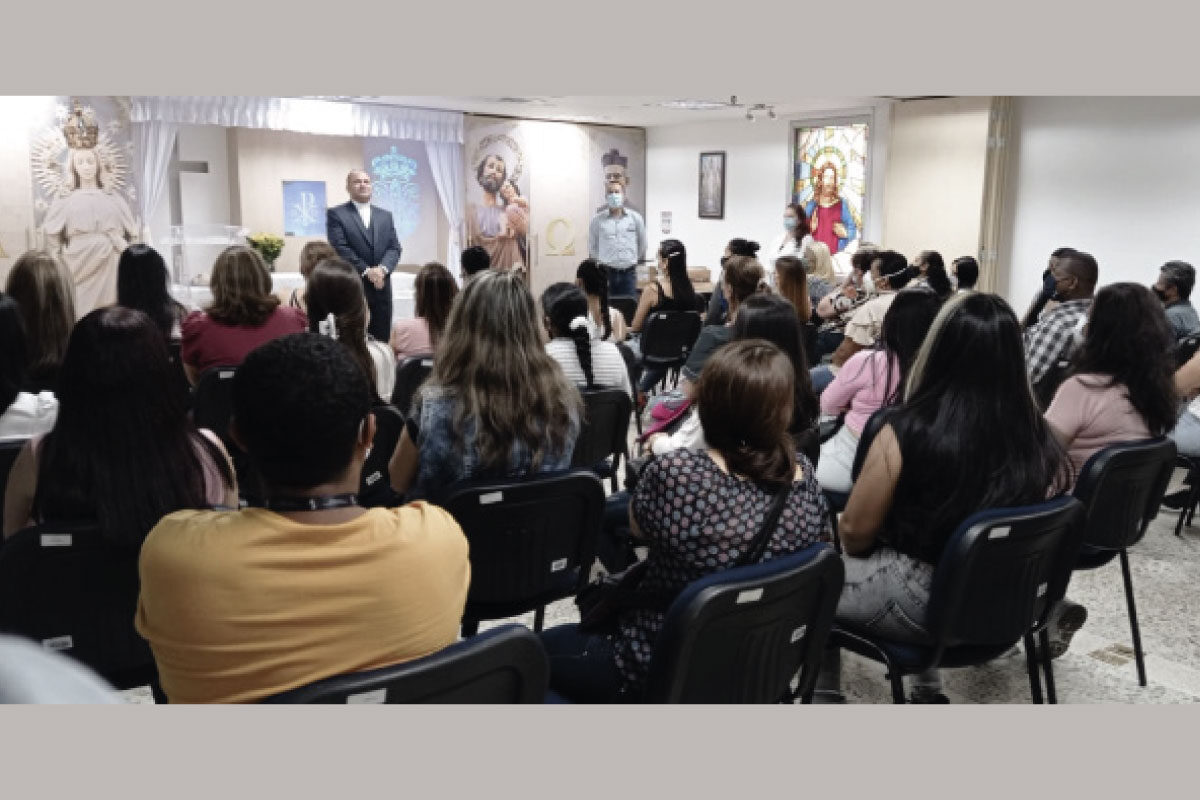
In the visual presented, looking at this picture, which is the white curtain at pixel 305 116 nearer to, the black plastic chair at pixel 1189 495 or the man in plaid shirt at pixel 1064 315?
the man in plaid shirt at pixel 1064 315

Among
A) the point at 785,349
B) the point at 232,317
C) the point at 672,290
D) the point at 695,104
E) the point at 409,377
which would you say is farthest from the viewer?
the point at 695,104

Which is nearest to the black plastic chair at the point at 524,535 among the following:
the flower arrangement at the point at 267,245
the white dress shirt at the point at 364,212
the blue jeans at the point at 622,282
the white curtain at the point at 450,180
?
the white dress shirt at the point at 364,212

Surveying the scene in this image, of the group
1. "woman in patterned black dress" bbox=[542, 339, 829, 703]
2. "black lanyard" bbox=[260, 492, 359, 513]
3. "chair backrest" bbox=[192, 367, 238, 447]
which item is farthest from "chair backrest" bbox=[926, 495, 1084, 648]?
"chair backrest" bbox=[192, 367, 238, 447]

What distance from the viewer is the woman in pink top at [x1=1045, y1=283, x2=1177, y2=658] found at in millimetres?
3029

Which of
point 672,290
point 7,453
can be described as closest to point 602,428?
point 7,453

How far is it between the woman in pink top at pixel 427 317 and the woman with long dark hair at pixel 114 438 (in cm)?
244

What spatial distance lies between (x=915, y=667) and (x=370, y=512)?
4.67 ft

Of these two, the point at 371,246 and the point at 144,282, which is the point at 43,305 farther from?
the point at 371,246

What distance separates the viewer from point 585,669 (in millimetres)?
1913

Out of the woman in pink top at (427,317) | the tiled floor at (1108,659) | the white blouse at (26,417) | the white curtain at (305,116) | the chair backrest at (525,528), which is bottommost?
the tiled floor at (1108,659)

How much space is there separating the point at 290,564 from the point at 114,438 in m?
0.87

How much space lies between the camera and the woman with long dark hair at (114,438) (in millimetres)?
1871

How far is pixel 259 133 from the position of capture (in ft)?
31.4

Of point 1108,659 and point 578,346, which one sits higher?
point 578,346
